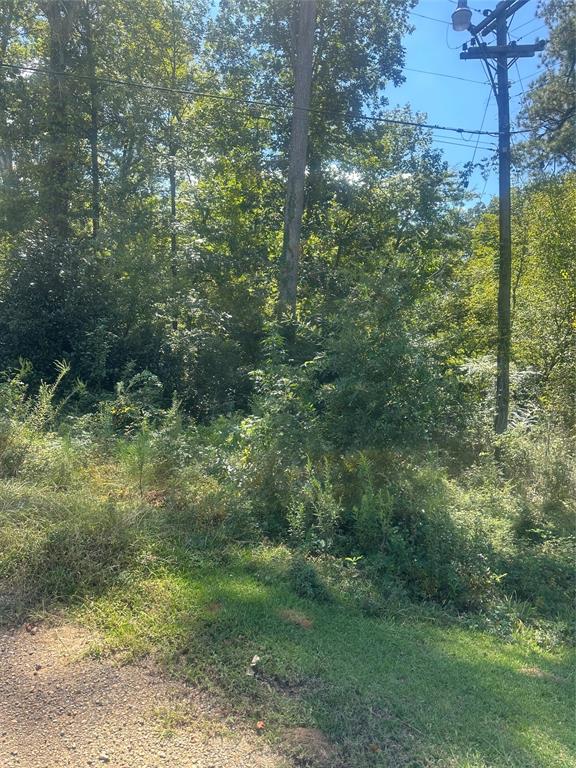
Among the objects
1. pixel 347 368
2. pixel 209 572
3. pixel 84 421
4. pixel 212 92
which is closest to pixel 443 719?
pixel 209 572

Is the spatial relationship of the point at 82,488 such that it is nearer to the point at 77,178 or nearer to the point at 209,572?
the point at 209,572

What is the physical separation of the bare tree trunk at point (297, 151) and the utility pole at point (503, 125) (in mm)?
3775

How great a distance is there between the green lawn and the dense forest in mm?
66

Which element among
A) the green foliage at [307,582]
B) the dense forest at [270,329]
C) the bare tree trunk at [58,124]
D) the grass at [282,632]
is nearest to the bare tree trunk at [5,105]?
the dense forest at [270,329]

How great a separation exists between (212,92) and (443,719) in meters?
15.8

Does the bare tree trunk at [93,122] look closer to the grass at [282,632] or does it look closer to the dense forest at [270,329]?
the dense forest at [270,329]

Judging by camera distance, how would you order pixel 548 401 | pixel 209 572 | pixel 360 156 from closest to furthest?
pixel 209 572 → pixel 548 401 → pixel 360 156

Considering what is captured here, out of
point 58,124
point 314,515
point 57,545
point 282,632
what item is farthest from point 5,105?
point 282,632

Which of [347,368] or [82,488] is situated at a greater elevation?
[347,368]

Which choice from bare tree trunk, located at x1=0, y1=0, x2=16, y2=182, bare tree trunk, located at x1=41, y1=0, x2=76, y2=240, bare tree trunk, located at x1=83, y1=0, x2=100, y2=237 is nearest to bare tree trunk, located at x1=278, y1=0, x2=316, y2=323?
bare tree trunk, located at x1=83, y1=0, x2=100, y2=237

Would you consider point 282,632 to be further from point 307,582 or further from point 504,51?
point 504,51

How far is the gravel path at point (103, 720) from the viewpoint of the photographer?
258cm

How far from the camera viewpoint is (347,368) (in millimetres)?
6328

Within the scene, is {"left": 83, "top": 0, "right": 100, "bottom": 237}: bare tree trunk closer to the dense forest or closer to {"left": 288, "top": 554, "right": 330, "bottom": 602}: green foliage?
the dense forest
